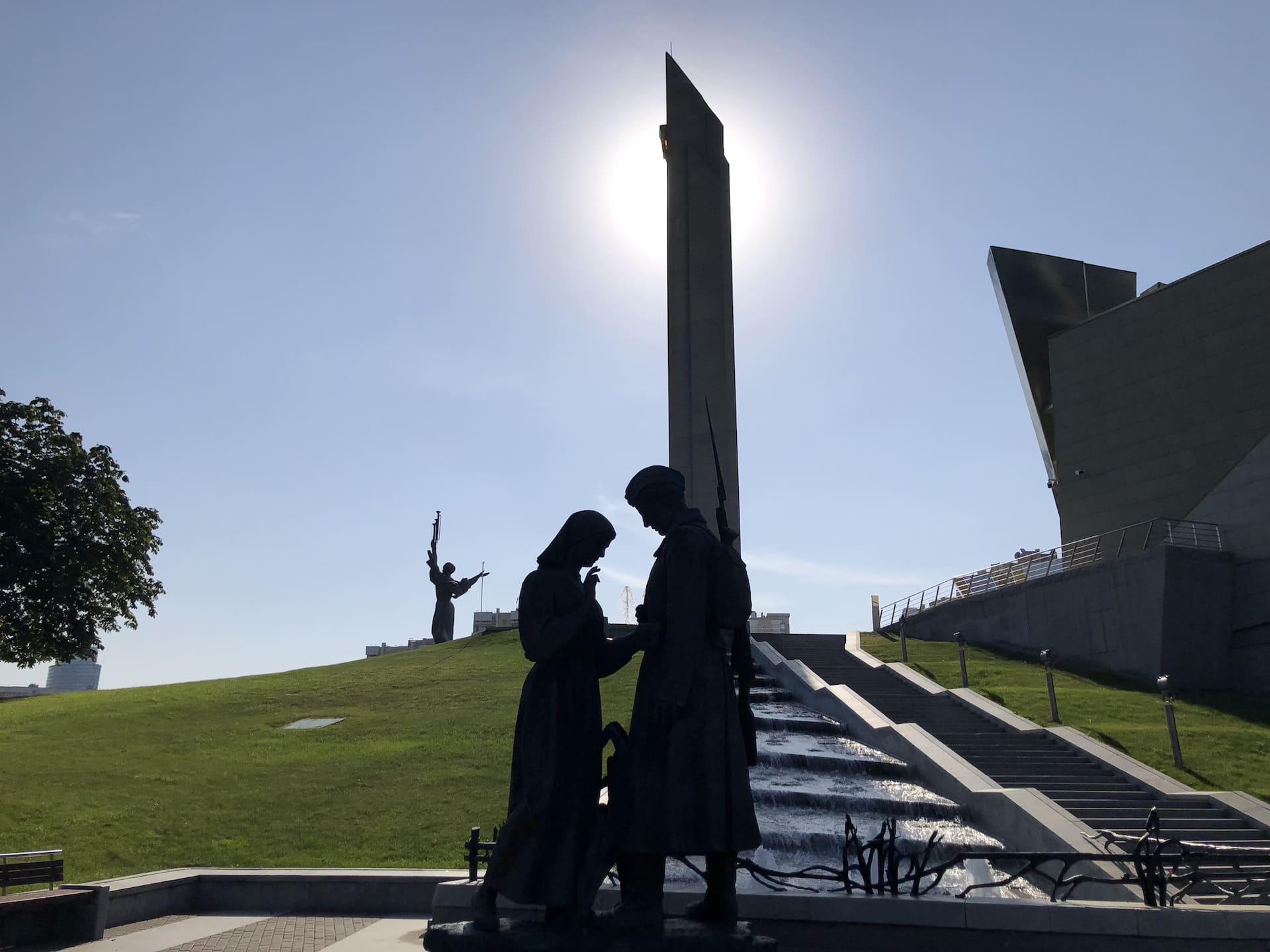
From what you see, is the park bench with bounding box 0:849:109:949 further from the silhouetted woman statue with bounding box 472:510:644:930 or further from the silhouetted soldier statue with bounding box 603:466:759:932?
the silhouetted soldier statue with bounding box 603:466:759:932

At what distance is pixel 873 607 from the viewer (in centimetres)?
3531

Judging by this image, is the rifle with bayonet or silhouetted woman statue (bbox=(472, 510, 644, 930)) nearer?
silhouetted woman statue (bbox=(472, 510, 644, 930))

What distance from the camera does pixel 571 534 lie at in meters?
5.59

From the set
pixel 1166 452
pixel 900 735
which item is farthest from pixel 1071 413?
pixel 900 735

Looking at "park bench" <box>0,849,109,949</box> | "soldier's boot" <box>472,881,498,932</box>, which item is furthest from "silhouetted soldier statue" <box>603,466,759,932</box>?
"park bench" <box>0,849,109,949</box>

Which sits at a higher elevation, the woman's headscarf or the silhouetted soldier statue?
the woman's headscarf

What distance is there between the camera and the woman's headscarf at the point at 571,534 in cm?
556

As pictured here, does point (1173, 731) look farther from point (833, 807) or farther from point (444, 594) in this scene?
point (444, 594)

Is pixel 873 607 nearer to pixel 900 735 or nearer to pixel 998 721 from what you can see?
pixel 998 721

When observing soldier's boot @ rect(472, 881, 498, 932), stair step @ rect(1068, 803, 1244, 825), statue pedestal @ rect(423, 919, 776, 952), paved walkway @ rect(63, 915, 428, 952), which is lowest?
paved walkway @ rect(63, 915, 428, 952)

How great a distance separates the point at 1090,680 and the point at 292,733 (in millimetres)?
19094

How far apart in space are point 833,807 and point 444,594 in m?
30.1

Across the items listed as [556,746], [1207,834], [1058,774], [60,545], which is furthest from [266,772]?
[1207,834]

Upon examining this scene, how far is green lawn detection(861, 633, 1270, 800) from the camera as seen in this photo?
1470cm
